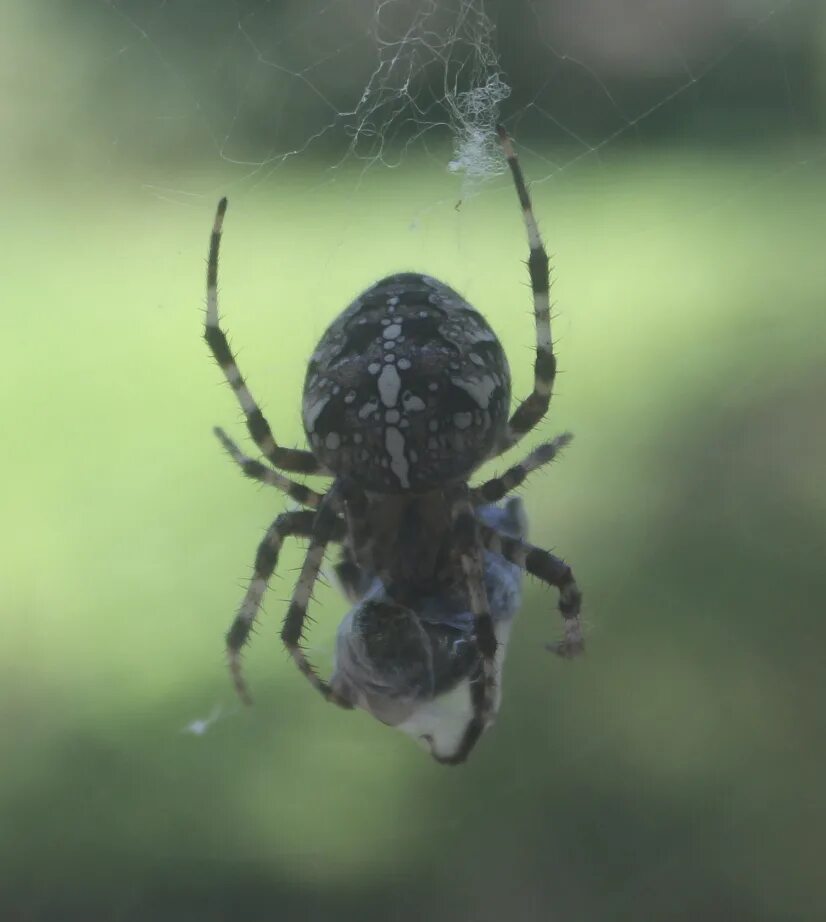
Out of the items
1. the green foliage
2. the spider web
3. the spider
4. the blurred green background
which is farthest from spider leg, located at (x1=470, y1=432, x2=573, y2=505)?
the spider web

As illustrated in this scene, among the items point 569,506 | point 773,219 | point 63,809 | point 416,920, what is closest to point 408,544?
point 416,920

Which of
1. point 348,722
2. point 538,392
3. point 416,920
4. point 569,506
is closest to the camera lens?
point 538,392

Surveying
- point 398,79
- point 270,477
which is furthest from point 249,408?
point 398,79

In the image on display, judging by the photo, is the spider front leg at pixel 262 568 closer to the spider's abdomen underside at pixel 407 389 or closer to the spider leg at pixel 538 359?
the spider's abdomen underside at pixel 407 389

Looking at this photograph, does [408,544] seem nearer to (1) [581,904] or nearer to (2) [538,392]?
(2) [538,392]

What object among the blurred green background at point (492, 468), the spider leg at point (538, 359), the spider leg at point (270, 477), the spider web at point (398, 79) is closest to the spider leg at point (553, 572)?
the spider leg at point (538, 359)
